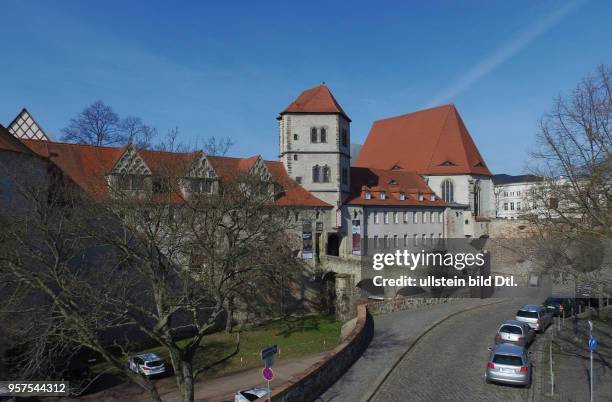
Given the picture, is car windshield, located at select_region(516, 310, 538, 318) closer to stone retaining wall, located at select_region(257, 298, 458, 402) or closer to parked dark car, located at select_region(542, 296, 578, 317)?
parked dark car, located at select_region(542, 296, 578, 317)

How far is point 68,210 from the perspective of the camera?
60.4 ft

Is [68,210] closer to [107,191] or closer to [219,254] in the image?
[107,191]

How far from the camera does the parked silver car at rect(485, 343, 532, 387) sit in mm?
15234

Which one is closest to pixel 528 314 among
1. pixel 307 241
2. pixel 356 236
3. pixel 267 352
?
pixel 307 241

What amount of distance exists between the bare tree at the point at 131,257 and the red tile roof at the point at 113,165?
0.80 m

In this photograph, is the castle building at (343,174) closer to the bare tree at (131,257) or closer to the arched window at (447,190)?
the arched window at (447,190)

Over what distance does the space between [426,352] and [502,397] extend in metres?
4.68

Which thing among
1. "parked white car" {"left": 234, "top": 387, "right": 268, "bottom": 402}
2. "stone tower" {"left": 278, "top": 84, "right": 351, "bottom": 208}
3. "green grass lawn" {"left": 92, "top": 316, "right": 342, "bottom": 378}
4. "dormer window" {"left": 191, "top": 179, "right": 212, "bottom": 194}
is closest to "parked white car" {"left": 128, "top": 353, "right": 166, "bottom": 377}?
"green grass lawn" {"left": 92, "top": 316, "right": 342, "bottom": 378}

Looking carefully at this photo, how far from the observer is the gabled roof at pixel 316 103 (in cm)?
3834

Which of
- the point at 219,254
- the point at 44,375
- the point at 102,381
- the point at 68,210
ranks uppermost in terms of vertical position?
the point at 68,210

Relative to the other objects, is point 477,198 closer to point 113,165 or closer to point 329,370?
point 113,165

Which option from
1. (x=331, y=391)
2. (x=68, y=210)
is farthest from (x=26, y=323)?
(x=331, y=391)

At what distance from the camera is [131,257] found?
1645 cm

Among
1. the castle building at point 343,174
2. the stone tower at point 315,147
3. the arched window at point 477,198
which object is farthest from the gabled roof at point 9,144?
the arched window at point 477,198
